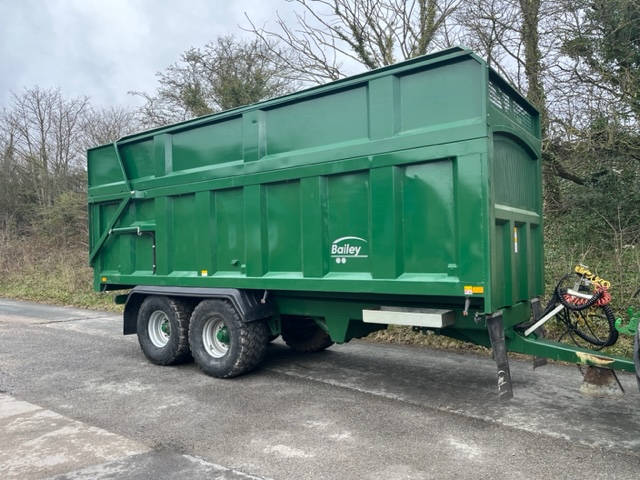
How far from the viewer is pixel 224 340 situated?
605 cm

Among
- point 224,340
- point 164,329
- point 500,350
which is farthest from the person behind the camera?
point 164,329

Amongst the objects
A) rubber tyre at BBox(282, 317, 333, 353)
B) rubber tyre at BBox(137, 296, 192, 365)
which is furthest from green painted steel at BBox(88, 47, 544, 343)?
rubber tyre at BBox(282, 317, 333, 353)

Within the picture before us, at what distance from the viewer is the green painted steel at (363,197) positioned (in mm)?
4184

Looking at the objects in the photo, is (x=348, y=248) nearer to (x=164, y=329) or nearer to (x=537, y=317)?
(x=537, y=317)

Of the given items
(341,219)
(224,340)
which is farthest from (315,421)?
(224,340)

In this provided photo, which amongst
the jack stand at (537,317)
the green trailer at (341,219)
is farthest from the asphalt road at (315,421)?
the green trailer at (341,219)

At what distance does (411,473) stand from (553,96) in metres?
8.97

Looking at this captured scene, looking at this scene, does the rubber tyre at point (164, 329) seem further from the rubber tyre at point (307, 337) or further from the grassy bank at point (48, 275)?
the grassy bank at point (48, 275)

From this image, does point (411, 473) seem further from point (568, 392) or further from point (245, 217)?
point (245, 217)

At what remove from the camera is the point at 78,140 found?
24.5 m

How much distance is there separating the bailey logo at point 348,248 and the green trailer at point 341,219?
0.05 feet

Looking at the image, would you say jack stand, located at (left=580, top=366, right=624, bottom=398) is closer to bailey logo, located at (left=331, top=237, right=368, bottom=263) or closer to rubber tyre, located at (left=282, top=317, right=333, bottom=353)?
bailey logo, located at (left=331, top=237, right=368, bottom=263)

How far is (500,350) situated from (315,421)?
1.67m

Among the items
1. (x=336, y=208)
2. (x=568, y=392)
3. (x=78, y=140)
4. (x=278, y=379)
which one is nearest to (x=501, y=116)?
(x=336, y=208)
